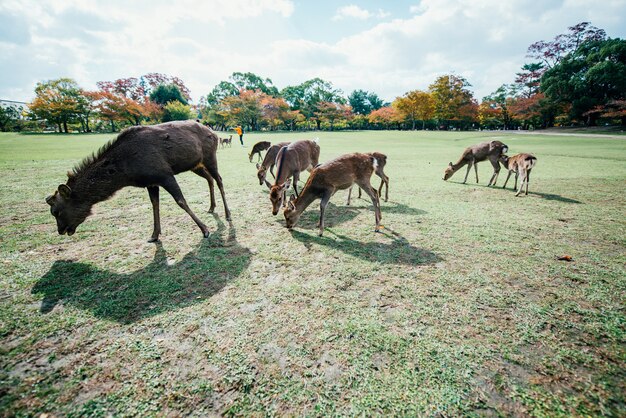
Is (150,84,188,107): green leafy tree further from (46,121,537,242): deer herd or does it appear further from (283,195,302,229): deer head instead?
(283,195,302,229): deer head

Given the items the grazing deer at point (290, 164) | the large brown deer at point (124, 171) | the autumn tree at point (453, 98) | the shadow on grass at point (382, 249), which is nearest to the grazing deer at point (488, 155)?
the grazing deer at point (290, 164)

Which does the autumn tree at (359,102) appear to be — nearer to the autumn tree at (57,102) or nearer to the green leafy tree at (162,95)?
the green leafy tree at (162,95)

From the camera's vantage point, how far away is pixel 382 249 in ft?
15.2

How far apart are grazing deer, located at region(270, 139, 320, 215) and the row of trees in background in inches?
2038

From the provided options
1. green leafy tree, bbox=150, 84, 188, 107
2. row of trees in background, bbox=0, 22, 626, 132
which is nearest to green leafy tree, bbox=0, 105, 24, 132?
row of trees in background, bbox=0, 22, 626, 132

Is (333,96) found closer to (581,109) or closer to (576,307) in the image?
A: (581,109)

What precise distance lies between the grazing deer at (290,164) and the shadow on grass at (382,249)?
1.03m

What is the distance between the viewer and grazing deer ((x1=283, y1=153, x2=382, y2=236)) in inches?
218

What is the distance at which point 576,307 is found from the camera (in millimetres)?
3033

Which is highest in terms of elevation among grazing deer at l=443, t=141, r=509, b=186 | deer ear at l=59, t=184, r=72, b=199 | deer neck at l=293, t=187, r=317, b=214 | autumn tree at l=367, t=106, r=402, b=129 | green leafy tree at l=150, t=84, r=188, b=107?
green leafy tree at l=150, t=84, r=188, b=107

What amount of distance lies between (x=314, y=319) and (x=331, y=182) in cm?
327

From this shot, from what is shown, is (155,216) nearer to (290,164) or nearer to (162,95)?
(290,164)

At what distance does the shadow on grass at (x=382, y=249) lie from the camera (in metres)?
4.25

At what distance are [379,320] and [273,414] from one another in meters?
1.45
